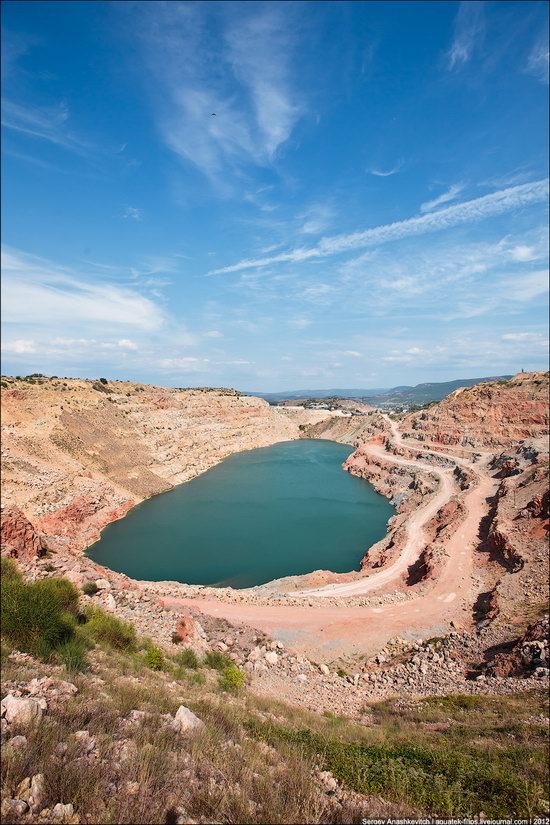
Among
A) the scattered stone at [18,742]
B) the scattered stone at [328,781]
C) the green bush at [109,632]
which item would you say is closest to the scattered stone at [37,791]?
the scattered stone at [18,742]

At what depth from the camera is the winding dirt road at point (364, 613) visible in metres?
17.7

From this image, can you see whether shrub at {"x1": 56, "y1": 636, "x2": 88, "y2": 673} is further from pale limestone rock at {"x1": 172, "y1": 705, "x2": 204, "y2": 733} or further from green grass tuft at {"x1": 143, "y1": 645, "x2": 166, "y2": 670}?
pale limestone rock at {"x1": 172, "y1": 705, "x2": 204, "y2": 733}

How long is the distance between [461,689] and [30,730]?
13.1 m

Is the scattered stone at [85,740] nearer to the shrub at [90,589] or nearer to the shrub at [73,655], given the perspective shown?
the shrub at [73,655]

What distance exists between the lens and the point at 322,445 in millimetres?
87625

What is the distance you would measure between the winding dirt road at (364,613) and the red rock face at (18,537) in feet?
19.5

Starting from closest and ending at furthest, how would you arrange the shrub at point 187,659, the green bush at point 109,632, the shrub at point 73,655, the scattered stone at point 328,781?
the scattered stone at point 328,781 < the shrub at point 73,655 < the green bush at point 109,632 < the shrub at point 187,659

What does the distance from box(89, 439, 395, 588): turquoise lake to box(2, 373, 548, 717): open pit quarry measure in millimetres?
2434

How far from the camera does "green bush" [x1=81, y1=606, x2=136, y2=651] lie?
391 inches

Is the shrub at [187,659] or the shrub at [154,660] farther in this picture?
the shrub at [187,659]

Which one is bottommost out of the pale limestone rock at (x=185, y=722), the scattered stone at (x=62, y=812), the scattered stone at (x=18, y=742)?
the pale limestone rock at (x=185, y=722)

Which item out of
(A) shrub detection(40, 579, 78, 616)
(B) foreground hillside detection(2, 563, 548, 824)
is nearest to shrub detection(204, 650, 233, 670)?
(B) foreground hillside detection(2, 563, 548, 824)

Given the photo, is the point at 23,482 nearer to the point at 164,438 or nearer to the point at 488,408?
the point at 164,438

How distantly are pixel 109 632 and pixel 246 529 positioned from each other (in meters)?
27.4
